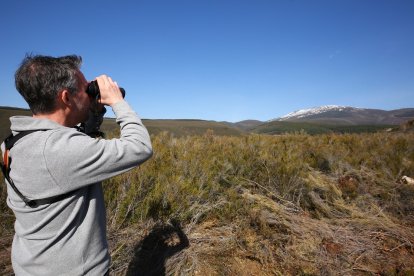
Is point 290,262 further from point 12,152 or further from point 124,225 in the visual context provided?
point 12,152

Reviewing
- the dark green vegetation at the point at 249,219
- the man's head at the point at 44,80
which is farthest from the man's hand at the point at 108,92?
the dark green vegetation at the point at 249,219

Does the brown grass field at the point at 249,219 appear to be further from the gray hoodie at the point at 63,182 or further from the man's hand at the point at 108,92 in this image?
the man's hand at the point at 108,92

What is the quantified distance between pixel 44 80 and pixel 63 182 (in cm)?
45

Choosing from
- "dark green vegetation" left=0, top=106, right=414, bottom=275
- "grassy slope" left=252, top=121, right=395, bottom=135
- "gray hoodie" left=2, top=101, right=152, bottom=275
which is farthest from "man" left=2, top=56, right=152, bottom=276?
"grassy slope" left=252, top=121, right=395, bottom=135

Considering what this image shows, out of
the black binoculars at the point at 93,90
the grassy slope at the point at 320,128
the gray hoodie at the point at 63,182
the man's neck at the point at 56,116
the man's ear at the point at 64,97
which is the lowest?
the grassy slope at the point at 320,128

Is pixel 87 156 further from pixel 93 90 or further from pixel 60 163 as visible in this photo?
pixel 93 90

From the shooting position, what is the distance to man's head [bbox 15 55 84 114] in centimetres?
120

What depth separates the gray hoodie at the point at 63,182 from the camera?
1.15 metres

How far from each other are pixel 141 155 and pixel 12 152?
546 millimetres

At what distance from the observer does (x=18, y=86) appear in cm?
121

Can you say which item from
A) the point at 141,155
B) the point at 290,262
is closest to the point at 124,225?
the point at 290,262

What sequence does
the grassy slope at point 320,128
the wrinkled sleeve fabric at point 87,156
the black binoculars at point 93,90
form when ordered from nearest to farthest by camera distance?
the wrinkled sleeve fabric at point 87,156 < the black binoculars at point 93,90 < the grassy slope at point 320,128

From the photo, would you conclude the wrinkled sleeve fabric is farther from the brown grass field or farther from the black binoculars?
the brown grass field

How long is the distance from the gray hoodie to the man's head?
3.7 inches
